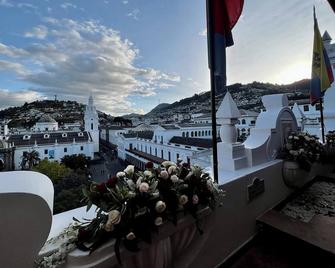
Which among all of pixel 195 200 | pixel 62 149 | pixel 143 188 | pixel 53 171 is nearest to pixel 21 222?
pixel 143 188

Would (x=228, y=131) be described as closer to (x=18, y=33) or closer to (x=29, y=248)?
(x=29, y=248)

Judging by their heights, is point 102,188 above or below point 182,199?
above

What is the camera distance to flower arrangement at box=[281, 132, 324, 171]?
2.46 metres

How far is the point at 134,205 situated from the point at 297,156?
242cm

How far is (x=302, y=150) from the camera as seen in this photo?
2.46 meters

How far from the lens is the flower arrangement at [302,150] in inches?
96.7

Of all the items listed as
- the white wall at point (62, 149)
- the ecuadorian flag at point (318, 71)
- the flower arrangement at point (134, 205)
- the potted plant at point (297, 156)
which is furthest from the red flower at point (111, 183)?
the ecuadorian flag at point (318, 71)

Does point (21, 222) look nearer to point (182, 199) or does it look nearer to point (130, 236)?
point (130, 236)

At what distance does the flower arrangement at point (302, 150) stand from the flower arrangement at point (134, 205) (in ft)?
6.43

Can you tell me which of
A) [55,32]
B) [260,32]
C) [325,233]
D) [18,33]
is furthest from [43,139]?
[325,233]

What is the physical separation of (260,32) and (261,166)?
2.00 metres

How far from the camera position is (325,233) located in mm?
1855

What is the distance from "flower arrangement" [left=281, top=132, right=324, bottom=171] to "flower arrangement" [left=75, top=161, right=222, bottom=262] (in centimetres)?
196

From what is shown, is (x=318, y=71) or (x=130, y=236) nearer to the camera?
(x=130, y=236)
